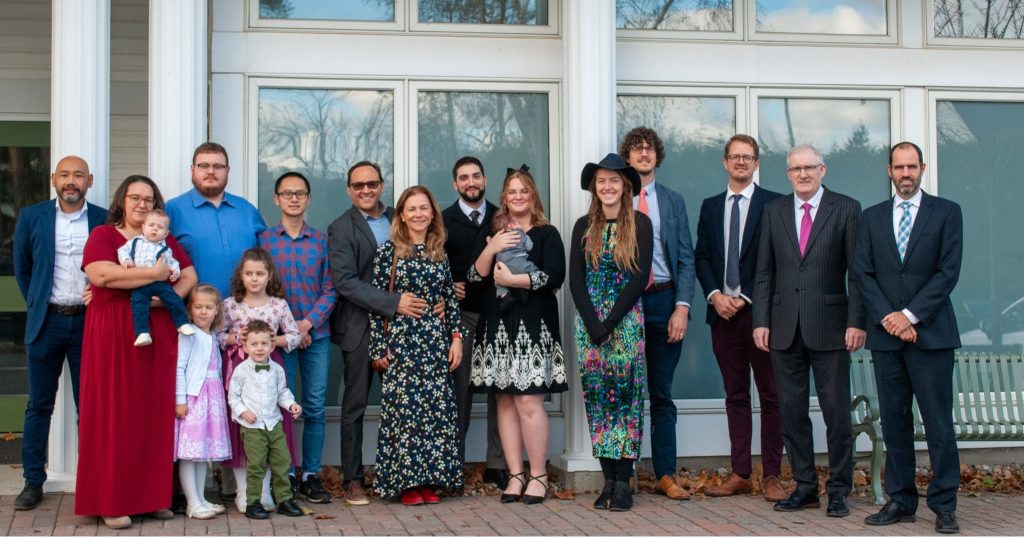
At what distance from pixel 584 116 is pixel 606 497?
2360 millimetres

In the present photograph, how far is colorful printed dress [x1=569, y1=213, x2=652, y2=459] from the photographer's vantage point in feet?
21.5

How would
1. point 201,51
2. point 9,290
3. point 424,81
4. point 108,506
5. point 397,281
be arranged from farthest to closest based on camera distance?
point 9,290 → point 424,81 → point 201,51 → point 397,281 → point 108,506

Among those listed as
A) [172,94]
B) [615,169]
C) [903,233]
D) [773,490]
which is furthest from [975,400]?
[172,94]

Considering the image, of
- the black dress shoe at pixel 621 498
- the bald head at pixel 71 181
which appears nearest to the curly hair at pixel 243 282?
the bald head at pixel 71 181

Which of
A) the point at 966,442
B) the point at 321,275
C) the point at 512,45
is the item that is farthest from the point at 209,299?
the point at 966,442

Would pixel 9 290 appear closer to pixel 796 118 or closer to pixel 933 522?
pixel 796 118

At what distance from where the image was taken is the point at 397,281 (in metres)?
6.70

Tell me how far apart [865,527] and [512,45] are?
3885mm

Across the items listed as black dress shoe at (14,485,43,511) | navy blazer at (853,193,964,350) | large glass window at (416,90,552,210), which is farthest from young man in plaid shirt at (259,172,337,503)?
navy blazer at (853,193,964,350)

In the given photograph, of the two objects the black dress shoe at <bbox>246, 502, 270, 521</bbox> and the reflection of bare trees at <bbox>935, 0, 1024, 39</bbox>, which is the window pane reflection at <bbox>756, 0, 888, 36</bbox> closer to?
the reflection of bare trees at <bbox>935, 0, 1024, 39</bbox>

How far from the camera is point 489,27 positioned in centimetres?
796

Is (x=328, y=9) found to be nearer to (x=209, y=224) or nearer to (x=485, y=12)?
(x=485, y=12)

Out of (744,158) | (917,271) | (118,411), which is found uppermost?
(744,158)

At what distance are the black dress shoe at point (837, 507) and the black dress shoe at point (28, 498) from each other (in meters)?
4.35
